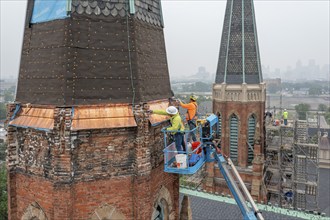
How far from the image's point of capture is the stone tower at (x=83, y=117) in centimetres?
585

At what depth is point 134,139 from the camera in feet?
20.7

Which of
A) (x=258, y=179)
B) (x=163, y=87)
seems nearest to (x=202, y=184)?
(x=258, y=179)

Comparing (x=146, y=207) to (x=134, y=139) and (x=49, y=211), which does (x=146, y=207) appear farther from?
(x=49, y=211)

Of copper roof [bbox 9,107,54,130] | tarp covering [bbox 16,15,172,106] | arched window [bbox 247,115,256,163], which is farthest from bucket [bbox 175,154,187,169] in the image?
arched window [bbox 247,115,256,163]

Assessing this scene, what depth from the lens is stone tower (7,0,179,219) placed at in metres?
5.85

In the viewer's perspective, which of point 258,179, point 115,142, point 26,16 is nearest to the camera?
point 115,142

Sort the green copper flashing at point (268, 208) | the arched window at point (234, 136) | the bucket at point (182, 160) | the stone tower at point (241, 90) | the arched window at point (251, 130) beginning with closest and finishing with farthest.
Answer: the bucket at point (182, 160), the green copper flashing at point (268, 208), the stone tower at point (241, 90), the arched window at point (251, 130), the arched window at point (234, 136)

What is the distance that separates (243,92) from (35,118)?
2247cm

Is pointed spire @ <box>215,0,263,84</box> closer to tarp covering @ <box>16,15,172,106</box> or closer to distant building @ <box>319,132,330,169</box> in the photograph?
tarp covering @ <box>16,15,172,106</box>

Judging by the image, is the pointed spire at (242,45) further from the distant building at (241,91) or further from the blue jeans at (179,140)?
the blue jeans at (179,140)

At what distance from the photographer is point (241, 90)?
26.8 m

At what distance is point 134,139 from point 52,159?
5.23 ft

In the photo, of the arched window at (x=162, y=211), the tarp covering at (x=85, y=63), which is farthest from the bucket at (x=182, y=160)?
the tarp covering at (x=85, y=63)

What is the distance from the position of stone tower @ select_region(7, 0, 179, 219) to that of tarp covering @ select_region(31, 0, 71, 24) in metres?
0.02
